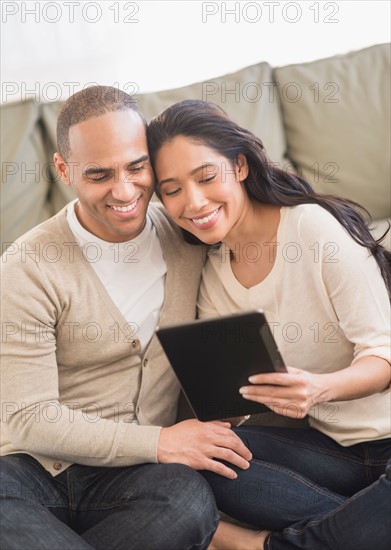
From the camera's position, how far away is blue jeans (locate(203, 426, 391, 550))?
4.15 ft

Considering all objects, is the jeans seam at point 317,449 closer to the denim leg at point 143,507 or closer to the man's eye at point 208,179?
the denim leg at point 143,507

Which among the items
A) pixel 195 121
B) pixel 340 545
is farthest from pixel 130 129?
pixel 340 545

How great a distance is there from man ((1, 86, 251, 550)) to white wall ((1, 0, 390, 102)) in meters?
0.77

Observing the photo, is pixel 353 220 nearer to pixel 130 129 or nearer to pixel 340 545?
pixel 130 129

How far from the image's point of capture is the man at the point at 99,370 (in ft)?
4.20

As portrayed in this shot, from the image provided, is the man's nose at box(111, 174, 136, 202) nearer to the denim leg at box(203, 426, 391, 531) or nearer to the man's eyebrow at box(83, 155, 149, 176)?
the man's eyebrow at box(83, 155, 149, 176)

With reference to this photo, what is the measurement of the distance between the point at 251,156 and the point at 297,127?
504mm

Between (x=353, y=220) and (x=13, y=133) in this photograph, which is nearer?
(x=353, y=220)

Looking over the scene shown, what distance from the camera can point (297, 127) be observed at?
189 cm

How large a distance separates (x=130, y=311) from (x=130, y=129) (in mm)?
329

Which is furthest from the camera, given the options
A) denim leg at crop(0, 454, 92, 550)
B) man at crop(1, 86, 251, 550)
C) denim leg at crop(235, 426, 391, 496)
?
denim leg at crop(235, 426, 391, 496)

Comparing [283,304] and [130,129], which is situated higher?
[130,129]

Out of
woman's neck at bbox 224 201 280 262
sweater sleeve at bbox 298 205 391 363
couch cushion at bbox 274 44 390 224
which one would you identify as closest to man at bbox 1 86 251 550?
woman's neck at bbox 224 201 280 262

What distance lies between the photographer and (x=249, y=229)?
1455mm
